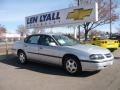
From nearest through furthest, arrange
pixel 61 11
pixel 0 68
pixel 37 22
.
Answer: pixel 0 68 → pixel 61 11 → pixel 37 22

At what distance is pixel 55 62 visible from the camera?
9633 millimetres

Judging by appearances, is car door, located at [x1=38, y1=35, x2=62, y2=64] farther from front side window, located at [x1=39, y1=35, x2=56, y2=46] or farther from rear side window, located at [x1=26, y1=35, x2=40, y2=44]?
rear side window, located at [x1=26, y1=35, x2=40, y2=44]

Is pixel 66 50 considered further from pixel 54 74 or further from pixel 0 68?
pixel 0 68

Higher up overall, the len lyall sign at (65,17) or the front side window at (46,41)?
the len lyall sign at (65,17)

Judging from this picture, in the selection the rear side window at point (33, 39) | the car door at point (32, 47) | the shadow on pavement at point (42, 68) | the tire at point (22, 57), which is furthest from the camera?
the tire at point (22, 57)

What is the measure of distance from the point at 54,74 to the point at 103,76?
5.69ft

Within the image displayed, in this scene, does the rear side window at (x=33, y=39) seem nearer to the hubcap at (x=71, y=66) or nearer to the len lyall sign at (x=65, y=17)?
the hubcap at (x=71, y=66)

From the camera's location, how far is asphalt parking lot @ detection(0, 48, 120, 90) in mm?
7418

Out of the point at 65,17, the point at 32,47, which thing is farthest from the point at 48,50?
the point at 65,17

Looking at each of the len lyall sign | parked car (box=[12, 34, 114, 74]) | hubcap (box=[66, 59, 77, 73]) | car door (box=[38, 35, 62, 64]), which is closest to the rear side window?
parked car (box=[12, 34, 114, 74])

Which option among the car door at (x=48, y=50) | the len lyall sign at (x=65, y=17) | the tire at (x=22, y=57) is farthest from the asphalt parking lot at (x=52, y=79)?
the len lyall sign at (x=65, y=17)

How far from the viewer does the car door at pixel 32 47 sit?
34.9 ft

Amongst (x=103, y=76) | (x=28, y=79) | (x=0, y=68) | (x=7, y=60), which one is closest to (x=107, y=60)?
(x=103, y=76)

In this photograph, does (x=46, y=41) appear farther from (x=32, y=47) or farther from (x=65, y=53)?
(x=65, y=53)
